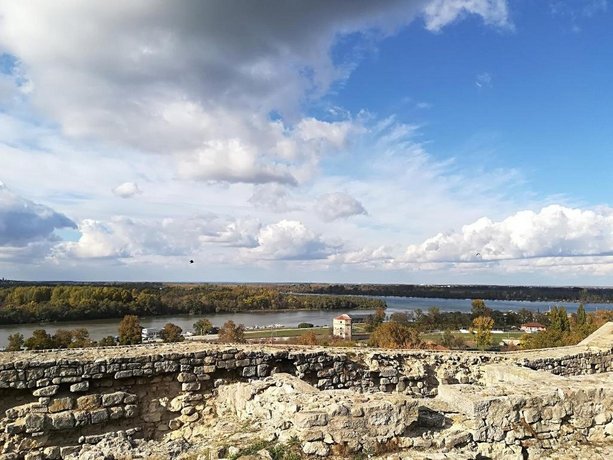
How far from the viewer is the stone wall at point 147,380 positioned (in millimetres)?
5781

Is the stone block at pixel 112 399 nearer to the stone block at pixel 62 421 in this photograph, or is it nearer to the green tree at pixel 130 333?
the stone block at pixel 62 421

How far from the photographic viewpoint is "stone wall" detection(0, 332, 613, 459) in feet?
19.0

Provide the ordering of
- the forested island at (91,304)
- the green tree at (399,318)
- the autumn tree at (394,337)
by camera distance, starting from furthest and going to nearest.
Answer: the green tree at (399,318) < the forested island at (91,304) < the autumn tree at (394,337)

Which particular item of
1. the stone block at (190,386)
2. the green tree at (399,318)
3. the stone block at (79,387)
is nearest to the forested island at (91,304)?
the green tree at (399,318)

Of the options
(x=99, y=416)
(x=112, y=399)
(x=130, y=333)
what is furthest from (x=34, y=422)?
(x=130, y=333)

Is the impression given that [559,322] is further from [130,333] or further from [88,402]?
[88,402]

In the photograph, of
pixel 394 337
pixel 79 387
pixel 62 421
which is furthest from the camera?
pixel 394 337

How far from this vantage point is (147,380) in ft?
21.4

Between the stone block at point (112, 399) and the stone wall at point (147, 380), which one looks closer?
the stone wall at point (147, 380)

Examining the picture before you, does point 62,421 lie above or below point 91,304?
above

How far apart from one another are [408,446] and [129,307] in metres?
61.8

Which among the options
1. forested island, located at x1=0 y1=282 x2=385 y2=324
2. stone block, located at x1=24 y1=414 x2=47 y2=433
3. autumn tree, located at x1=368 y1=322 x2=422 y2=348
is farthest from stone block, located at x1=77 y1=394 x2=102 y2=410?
forested island, located at x1=0 y1=282 x2=385 y2=324

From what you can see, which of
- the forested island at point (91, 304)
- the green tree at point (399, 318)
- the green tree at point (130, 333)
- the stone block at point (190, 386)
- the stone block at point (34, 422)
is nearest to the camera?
the stone block at point (34, 422)

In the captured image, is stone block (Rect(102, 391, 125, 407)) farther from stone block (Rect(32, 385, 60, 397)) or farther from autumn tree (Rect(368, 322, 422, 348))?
autumn tree (Rect(368, 322, 422, 348))
